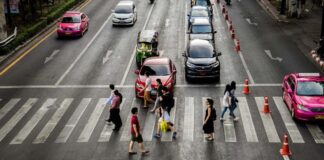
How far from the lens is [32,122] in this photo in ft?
80.6

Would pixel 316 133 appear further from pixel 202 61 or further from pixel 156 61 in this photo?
pixel 156 61

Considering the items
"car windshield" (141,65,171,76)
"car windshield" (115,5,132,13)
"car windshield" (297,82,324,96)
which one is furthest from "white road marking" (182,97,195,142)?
"car windshield" (115,5,132,13)

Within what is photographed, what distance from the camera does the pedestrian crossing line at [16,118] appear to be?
23672 mm

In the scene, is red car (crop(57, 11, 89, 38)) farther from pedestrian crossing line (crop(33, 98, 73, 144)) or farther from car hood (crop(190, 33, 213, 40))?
pedestrian crossing line (crop(33, 98, 73, 144))

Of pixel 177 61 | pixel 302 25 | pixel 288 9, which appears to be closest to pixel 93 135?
pixel 177 61

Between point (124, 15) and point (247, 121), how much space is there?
945 inches

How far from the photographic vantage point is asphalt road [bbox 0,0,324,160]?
69.7ft

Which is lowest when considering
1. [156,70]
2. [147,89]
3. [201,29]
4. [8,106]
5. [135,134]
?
[8,106]

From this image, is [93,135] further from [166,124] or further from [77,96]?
[77,96]

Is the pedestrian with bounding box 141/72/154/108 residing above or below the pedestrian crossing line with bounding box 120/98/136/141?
above

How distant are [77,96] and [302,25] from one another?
2365 centimetres

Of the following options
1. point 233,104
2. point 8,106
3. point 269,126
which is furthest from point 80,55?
point 269,126

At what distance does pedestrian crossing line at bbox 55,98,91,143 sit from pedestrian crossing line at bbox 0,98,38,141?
235 centimetres

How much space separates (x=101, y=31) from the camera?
44344 millimetres
